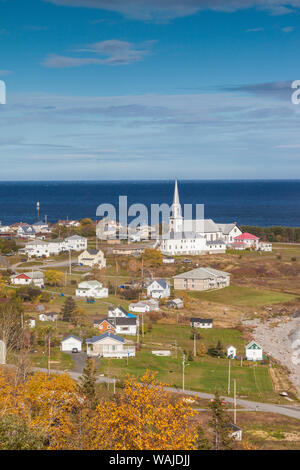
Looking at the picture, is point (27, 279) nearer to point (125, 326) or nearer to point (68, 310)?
point (68, 310)

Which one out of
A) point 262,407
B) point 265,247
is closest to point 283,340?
point 262,407

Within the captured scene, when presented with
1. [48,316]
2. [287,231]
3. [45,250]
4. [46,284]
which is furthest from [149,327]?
[287,231]

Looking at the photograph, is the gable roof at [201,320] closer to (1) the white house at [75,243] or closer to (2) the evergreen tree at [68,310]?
(2) the evergreen tree at [68,310]

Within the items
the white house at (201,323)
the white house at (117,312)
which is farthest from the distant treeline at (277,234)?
the white house at (117,312)

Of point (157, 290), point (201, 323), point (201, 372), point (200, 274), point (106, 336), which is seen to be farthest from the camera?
point (200, 274)

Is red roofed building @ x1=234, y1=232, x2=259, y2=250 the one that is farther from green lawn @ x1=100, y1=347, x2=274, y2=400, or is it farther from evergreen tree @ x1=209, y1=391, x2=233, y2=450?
evergreen tree @ x1=209, y1=391, x2=233, y2=450

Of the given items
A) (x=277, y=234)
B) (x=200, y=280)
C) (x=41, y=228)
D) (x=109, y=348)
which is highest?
(x=41, y=228)

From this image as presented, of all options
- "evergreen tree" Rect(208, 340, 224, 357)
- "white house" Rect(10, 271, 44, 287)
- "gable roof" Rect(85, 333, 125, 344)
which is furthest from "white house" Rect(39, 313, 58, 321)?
"evergreen tree" Rect(208, 340, 224, 357)
